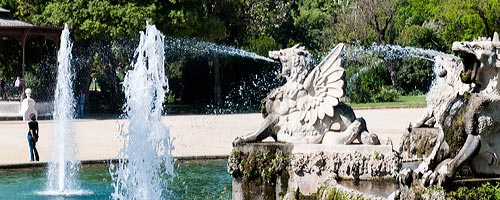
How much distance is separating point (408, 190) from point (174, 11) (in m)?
31.3

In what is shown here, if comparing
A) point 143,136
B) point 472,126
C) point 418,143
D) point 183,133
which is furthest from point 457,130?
point 183,133

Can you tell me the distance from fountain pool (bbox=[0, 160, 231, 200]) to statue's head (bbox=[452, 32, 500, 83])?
21.4 ft

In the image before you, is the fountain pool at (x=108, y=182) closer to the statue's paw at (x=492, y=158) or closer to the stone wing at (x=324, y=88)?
the stone wing at (x=324, y=88)

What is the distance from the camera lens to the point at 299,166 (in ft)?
37.3

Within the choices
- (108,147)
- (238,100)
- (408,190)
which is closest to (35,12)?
(238,100)

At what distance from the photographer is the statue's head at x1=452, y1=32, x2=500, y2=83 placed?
8.27 meters

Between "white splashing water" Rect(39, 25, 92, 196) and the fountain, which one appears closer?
the fountain

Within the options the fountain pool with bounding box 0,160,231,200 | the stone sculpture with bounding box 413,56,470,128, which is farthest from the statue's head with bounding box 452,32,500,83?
the fountain pool with bounding box 0,160,231,200

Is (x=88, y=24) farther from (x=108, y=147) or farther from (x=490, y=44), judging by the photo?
(x=490, y=44)

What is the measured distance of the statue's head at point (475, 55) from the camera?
8273 mm

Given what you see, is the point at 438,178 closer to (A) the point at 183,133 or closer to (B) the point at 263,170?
(B) the point at 263,170

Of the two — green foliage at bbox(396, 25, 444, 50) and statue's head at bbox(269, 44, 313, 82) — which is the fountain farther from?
green foliage at bbox(396, 25, 444, 50)

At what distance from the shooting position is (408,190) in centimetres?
830

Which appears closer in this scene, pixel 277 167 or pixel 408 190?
pixel 408 190
